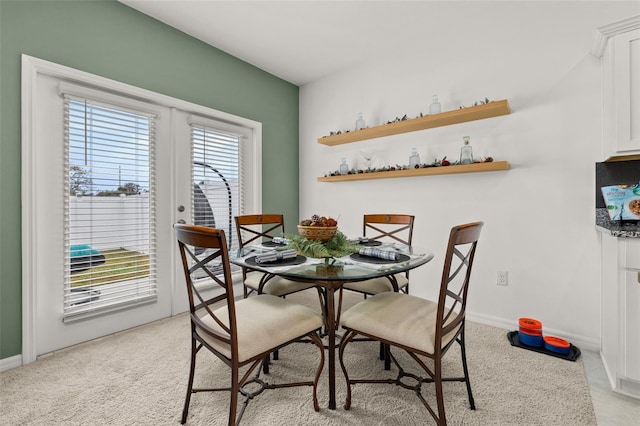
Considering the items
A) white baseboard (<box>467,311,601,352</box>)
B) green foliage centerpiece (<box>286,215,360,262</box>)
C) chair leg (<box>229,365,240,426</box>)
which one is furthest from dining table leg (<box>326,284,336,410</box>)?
white baseboard (<box>467,311,601,352</box>)

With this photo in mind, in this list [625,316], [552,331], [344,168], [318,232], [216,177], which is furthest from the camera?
[344,168]

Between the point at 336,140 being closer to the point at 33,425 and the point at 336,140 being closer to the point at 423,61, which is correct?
the point at 423,61

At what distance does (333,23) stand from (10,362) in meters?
3.58

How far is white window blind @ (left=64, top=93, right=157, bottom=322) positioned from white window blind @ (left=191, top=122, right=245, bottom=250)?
430 millimetres

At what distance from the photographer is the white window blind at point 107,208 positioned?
6.98ft

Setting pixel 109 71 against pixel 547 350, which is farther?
pixel 109 71

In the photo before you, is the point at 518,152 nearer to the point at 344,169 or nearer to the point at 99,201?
the point at 344,169

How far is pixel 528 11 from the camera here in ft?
7.64

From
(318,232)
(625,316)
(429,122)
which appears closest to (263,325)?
(318,232)

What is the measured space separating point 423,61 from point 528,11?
876 mm

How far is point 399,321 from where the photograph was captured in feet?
4.60

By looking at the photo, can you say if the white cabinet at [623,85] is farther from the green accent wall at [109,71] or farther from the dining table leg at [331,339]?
the green accent wall at [109,71]

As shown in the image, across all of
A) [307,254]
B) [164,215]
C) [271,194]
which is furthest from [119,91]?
[307,254]

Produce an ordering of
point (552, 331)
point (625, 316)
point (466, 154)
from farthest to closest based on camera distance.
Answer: point (466, 154) < point (552, 331) < point (625, 316)
